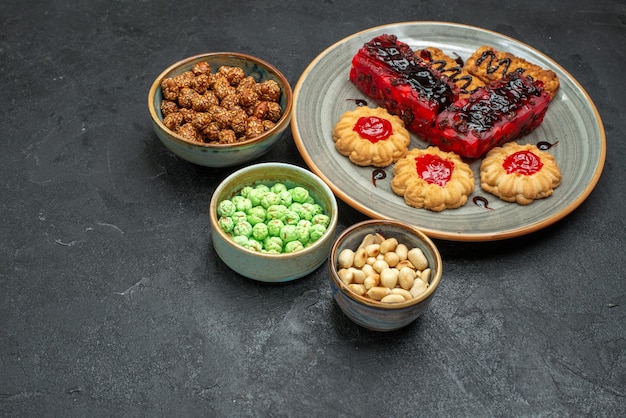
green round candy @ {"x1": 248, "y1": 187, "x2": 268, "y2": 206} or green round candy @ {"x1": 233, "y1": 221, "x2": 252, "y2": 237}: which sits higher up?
green round candy @ {"x1": 248, "y1": 187, "x2": 268, "y2": 206}

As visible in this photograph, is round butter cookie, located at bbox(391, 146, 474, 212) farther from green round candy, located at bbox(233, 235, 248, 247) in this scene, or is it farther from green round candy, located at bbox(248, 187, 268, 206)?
green round candy, located at bbox(233, 235, 248, 247)

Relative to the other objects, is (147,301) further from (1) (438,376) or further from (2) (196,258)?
(1) (438,376)

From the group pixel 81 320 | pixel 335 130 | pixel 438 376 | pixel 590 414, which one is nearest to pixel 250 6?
pixel 335 130

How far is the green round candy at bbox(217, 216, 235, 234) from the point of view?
9.68ft

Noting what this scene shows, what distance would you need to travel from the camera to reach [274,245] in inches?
115

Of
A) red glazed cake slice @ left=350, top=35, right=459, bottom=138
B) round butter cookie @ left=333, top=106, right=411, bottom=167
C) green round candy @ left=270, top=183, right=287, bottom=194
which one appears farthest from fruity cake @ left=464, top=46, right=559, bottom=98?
green round candy @ left=270, top=183, right=287, bottom=194

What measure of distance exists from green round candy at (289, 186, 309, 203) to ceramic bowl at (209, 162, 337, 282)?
0.06 metres

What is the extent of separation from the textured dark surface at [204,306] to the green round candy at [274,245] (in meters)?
0.22

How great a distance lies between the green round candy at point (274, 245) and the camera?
9.59 feet

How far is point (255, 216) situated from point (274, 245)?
194mm

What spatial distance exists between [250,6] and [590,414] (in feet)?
11.1

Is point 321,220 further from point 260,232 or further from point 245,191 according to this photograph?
point 245,191

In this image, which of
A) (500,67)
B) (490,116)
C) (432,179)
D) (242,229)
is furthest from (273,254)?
(500,67)

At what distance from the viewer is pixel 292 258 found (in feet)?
9.30
